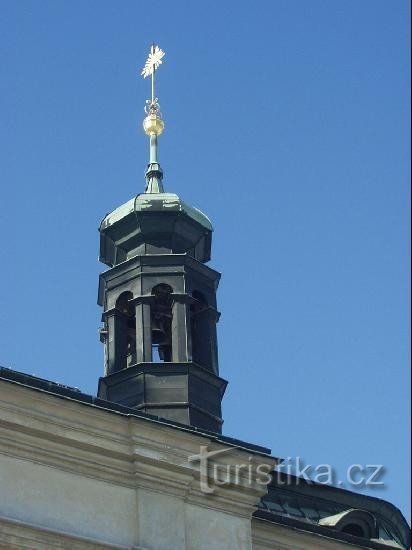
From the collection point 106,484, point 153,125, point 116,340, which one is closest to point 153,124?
point 153,125

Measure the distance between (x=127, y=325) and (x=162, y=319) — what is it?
0.51 m

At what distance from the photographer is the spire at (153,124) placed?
27.1m

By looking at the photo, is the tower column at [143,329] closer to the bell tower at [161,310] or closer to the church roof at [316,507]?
the bell tower at [161,310]

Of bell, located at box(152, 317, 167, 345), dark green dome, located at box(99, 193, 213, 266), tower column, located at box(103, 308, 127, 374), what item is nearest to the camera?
tower column, located at box(103, 308, 127, 374)

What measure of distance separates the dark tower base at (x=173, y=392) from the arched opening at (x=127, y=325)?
786 mm

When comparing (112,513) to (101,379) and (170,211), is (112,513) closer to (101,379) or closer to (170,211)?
(101,379)

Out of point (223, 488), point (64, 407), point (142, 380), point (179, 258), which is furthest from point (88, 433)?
point (179, 258)

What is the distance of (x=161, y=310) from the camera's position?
2486 cm

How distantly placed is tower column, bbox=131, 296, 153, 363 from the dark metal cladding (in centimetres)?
1

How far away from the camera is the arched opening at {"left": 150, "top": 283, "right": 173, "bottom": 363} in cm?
2461

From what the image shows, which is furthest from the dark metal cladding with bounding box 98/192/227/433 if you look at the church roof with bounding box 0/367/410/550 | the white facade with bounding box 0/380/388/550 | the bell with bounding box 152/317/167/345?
the white facade with bounding box 0/380/388/550

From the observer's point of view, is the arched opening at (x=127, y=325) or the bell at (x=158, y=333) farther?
the bell at (x=158, y=333)

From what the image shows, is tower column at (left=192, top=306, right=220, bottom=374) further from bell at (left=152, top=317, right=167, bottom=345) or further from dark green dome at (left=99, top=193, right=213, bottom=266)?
dark green dome at (left=99, top=193, right=213, bottom=266)

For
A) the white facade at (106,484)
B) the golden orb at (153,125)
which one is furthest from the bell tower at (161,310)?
the white facade at (106,484)
